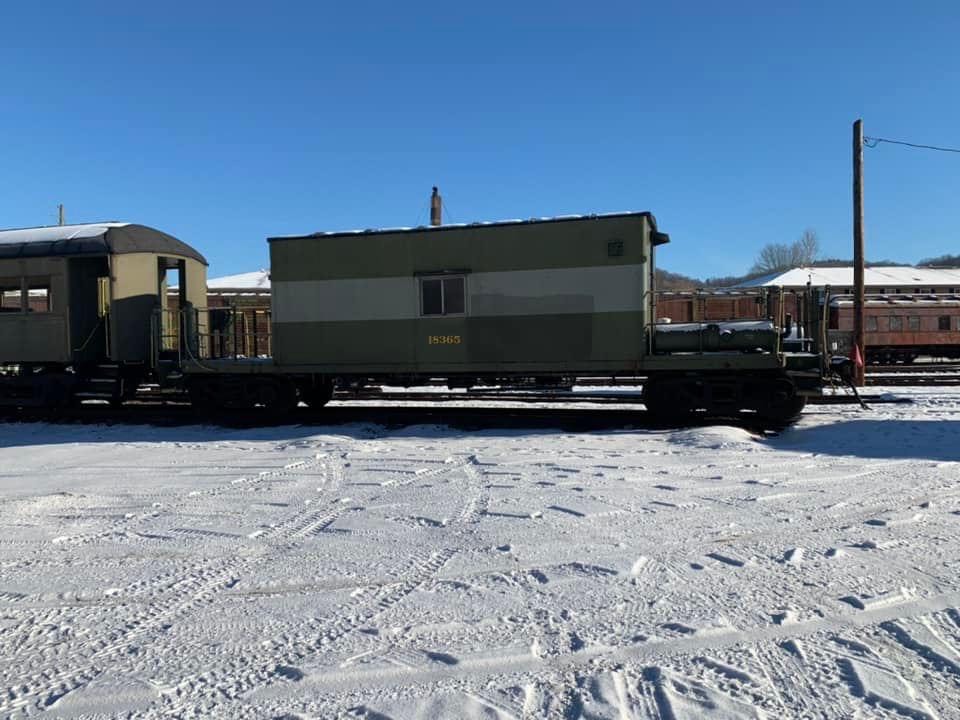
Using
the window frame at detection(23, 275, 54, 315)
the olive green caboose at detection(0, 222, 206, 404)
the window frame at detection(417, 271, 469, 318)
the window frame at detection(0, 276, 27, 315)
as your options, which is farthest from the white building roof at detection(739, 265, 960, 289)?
the window frame at detection(0, 276, 27, 315)

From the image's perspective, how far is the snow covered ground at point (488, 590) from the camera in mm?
2609

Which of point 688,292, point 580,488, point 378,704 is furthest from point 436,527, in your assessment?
point 688,292

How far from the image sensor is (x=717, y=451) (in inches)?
301

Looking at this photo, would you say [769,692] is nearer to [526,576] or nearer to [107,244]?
[526,576]

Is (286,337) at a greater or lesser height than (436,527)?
greater

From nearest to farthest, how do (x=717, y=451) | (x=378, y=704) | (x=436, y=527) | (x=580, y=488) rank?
(x=378, y=704), (x=436, y=527), (x=580, y=488), (x=717, y=451)

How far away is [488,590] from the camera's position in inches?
142

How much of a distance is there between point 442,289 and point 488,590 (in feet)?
23.6

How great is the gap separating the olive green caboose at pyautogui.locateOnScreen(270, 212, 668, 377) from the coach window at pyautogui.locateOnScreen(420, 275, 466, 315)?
0.02 meters

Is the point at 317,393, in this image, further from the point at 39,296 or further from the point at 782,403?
the point at 782,403

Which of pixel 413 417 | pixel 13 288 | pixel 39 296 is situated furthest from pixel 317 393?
pixel 13 288

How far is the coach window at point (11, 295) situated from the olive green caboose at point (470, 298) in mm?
4903

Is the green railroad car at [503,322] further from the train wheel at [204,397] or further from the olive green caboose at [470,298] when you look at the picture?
the train wheel at [204,397]

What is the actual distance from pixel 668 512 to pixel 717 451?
2901mm
